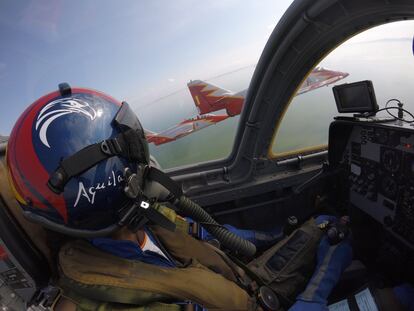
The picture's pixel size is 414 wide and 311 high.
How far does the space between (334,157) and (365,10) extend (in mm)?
948

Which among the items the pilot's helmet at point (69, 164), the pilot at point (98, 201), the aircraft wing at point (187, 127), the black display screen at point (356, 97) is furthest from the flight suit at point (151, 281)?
the aircraft wing at point (187, 127)

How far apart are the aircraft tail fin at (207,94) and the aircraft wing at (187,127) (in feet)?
1.90

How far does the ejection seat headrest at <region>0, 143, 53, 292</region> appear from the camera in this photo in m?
0.77

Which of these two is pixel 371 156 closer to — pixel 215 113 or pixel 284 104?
pixel 284 104

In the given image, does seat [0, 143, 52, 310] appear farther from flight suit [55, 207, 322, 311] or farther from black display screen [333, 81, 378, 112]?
black display screen [333, 81, 378, 112]

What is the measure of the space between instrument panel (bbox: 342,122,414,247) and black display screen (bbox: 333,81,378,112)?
109 mm

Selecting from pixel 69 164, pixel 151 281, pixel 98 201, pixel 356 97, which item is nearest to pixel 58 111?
pixel 69 164

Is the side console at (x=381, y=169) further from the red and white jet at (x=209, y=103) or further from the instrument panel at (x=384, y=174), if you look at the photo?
the red and white jet at (x=209, y=103)

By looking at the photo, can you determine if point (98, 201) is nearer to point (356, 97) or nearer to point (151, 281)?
point (151, 281)

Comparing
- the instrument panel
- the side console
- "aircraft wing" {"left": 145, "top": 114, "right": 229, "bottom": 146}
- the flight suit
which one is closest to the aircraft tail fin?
"aircraft wing" {"left": 145, "top": 114, "right": 229, "bottom": 146}

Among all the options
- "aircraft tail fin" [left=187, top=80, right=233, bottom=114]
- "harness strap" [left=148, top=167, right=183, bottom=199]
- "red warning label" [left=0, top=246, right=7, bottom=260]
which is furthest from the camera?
"aircraft tail fin" [left=187, top=80, right=233, bottom=114]

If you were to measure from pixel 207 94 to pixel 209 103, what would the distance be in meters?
0.40

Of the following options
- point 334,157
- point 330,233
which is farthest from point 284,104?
point 330,233

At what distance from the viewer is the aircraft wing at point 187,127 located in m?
11.6
